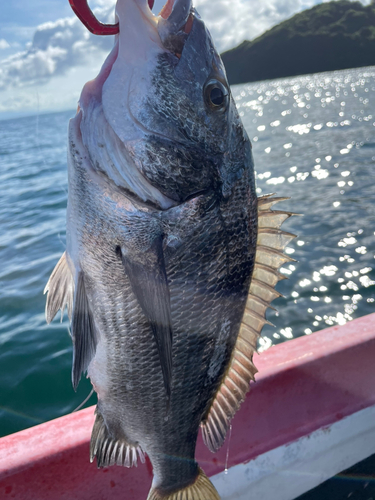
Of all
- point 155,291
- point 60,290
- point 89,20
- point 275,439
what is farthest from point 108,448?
point 89,20

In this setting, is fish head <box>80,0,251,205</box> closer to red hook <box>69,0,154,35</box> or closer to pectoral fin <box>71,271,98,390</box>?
red hook <box>69,0,154,35</box>

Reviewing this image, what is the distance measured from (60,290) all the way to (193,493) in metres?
1.16

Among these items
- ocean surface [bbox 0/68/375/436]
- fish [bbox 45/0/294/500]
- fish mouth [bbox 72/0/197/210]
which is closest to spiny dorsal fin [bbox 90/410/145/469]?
fish [bbox 45/0/294/500]

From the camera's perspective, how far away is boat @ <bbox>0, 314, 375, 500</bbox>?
2207 millimetres

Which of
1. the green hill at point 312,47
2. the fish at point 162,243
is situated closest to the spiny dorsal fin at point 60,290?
the fish at point 162,243

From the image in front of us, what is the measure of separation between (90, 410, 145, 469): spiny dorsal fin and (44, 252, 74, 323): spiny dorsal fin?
0.53 metres

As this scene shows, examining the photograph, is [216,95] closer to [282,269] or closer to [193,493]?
[193,493]

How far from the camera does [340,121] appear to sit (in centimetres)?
2195

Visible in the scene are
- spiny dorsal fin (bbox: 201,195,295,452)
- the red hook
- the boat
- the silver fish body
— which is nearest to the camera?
the red hook

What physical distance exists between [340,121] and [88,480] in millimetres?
23298

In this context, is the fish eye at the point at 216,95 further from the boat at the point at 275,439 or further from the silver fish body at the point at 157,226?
the boat at the point at 275,439

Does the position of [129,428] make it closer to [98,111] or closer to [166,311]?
[166,311]

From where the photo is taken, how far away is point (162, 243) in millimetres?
1465

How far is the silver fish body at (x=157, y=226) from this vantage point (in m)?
1.43
